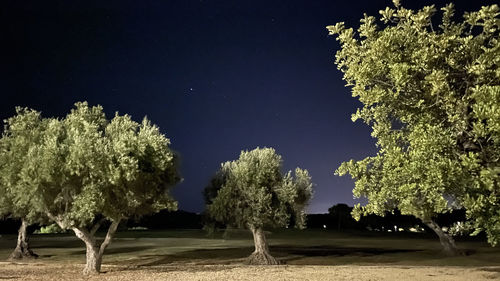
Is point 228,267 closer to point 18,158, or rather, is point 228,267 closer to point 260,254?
point 260,254

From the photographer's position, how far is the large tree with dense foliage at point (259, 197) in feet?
117

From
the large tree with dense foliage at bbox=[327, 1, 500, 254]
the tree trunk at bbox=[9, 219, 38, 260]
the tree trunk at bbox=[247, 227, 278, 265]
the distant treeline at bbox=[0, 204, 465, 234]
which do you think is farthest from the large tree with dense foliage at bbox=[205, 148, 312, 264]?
the distant treeline at bbox=[0, 204, 465, 234]

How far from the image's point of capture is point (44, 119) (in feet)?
99.7

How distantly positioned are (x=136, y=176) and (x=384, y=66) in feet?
52.8

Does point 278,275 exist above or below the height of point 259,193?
Result: below

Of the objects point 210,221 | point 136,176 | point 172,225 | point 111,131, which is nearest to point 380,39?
point 136,176

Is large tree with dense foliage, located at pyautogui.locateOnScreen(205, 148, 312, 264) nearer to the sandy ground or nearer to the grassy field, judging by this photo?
the grassy field

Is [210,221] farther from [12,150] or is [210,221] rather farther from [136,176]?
[12,150]

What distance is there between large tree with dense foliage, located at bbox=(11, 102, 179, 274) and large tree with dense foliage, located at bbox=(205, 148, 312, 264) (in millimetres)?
7655

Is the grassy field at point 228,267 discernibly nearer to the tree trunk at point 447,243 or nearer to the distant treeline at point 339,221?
the tree trunk at point 447,243

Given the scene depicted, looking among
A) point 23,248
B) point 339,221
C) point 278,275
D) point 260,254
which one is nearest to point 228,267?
point 260,254

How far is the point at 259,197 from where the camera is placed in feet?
116

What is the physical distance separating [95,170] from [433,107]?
17546 mm

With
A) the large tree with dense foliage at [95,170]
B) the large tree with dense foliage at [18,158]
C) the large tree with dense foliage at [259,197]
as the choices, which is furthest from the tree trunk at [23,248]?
the large tree with dense foliage at [259,197]
